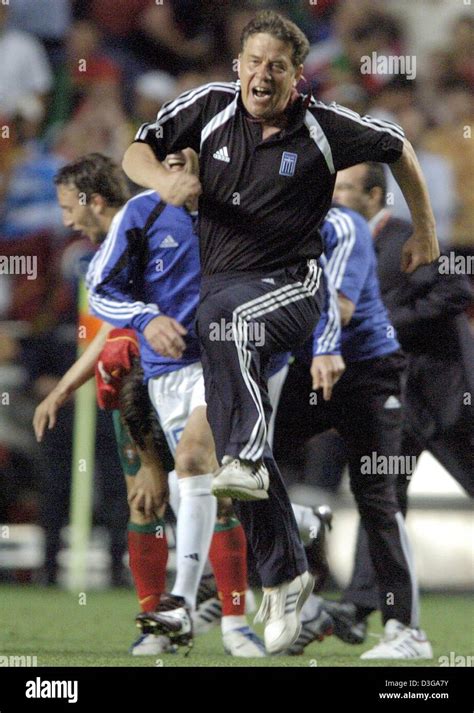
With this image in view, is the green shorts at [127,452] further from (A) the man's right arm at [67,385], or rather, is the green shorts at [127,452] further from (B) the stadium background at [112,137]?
(B) the stadium background at [112,137]

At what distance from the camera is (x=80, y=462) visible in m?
9.48

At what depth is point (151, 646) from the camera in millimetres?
6230

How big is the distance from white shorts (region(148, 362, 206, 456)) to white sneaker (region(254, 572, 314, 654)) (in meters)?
1.02

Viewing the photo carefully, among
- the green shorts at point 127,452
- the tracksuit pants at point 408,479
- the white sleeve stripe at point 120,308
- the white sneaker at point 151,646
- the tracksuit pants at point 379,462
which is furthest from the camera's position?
the tracksuit pants at point 408,479

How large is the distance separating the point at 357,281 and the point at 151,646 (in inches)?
66.1

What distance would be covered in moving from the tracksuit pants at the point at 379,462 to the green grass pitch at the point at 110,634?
0.31m

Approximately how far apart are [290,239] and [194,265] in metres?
0.83

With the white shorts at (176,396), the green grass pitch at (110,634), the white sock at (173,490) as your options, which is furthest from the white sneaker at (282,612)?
the white sock at (173,490)

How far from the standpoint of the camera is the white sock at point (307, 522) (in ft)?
21.8

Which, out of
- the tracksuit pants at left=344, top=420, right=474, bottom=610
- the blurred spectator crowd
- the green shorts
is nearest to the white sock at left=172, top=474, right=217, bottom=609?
the green shorts

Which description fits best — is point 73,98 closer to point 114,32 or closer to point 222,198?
point 114,32

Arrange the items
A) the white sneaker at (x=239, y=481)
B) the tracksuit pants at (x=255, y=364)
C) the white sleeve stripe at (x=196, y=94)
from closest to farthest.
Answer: the white sneaker at (x=239, y=481) → the tracksuit pants at (x=255, y=364) → the white sleeve stripe at (x=196, y=94)
